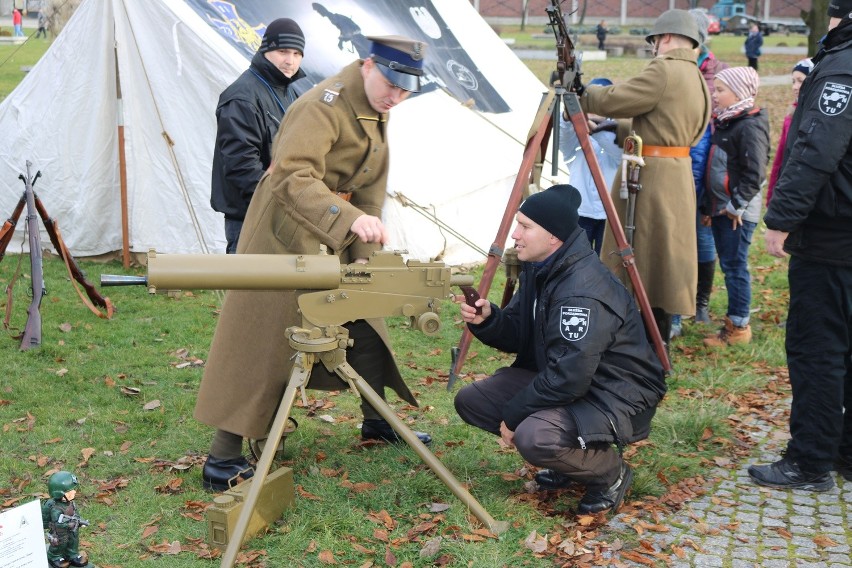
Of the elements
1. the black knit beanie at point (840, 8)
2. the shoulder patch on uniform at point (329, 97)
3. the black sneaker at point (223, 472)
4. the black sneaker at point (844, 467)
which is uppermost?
the black knit beanie at point (840, 8)

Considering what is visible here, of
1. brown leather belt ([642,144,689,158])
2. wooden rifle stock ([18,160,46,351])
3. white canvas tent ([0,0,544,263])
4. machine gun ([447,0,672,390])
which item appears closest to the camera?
machine gun ([447,0,672,390])

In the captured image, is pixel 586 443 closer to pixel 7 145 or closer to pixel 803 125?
pixel 803 125

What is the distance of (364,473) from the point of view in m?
5.00

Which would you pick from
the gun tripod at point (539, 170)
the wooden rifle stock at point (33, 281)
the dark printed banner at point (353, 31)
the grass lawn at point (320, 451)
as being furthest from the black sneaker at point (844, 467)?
the dark printed banner at point (353, 31)

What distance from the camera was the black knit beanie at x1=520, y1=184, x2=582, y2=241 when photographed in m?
4.45

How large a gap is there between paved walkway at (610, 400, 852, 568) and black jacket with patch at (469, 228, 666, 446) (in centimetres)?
48

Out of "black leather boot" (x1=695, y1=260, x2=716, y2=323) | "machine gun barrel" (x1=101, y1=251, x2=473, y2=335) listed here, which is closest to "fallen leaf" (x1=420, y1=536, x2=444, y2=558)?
"machine gun barrel" (x1=101, y1=251, x2=473, y2=335)

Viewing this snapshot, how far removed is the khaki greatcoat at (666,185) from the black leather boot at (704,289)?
1.09 metres

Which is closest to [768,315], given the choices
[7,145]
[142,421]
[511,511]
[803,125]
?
[803,125]

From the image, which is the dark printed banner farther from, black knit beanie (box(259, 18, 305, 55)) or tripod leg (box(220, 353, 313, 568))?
tripod leg (box(220, 353, 313, 568))

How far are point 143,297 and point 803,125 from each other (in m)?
5.61

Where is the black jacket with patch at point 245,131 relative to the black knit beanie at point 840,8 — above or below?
below

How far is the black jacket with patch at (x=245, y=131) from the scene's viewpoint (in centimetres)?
616

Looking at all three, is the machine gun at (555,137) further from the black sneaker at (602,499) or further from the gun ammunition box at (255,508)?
the gun ammunition box at (255,508)
